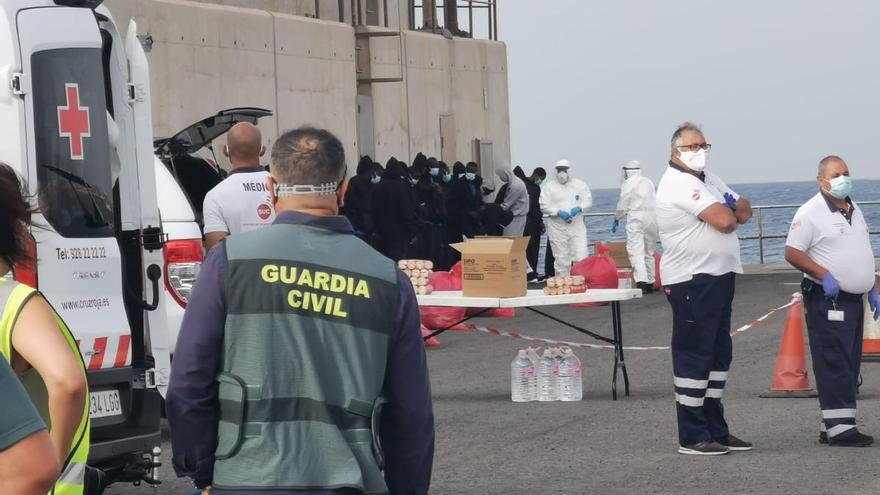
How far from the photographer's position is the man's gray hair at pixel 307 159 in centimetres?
418

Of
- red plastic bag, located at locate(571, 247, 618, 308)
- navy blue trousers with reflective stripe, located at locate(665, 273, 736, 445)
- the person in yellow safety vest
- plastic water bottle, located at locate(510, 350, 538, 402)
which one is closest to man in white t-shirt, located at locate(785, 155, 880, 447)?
navy blue trousers with reflective stripe, located at locate(665, 273, 736, 445)

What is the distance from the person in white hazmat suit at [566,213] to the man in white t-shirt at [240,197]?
54.0 feet

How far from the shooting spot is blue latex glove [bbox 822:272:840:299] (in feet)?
32.3

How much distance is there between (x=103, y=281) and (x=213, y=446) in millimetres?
3350

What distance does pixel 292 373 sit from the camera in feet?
13.2

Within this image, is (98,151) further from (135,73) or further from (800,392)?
(800,392)

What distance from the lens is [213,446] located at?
409 cm

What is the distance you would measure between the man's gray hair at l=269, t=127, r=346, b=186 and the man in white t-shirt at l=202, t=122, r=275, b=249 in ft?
14.1

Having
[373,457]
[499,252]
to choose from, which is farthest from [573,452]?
[373,457]

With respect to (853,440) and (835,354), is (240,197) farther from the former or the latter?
(853,440)

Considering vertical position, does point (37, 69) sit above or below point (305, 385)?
above

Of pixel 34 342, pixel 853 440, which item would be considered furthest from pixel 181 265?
pixel 34 342

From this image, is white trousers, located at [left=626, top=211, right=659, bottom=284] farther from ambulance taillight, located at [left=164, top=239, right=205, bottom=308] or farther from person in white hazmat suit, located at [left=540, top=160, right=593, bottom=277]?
ambulance taillight, located at [left=164, top=239, right=205, bottom=308]

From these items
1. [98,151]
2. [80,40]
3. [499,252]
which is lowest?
[499,252]
